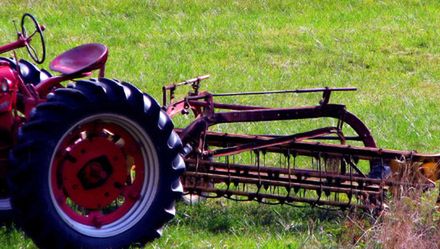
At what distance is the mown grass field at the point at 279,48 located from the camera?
35.7 ft

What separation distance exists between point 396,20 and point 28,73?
29.1 ft

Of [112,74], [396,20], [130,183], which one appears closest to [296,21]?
[396,20]

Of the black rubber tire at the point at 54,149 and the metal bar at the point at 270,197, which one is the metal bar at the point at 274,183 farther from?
the black rubber tire at the point at 54,149

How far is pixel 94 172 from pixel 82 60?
0.95 metres

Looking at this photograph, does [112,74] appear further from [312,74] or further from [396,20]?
[396,20]

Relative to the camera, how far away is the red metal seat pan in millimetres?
6642

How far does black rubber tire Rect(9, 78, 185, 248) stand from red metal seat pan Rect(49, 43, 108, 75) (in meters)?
0.31

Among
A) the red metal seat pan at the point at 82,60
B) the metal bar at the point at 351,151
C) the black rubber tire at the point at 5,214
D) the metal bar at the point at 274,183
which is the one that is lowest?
the black rubber tire at the point at 5,214

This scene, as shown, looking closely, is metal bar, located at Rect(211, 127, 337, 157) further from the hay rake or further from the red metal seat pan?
the red metal seat pan

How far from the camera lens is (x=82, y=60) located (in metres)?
7.01

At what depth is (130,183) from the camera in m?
6.69

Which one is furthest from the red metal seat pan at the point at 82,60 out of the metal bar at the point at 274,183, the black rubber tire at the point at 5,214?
the metal bar at the point at 274,183

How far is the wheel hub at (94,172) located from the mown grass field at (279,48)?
50.1 inches

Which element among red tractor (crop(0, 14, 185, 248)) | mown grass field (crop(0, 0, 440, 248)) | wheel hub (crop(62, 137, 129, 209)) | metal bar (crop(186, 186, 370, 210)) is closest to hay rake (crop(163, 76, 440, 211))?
metal bar (crop(186, 186, 370, 210))
